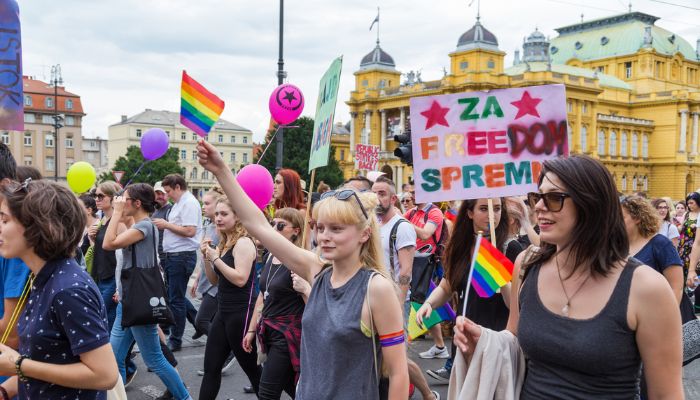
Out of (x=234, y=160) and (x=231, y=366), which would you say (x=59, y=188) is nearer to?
(x=231, y=366)

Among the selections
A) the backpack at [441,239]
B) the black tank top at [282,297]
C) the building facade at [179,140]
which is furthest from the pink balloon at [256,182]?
the building facade at [179,140]

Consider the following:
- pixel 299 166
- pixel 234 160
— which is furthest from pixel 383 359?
pixel 234 160

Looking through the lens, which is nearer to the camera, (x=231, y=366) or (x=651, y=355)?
(x=651, y=355)

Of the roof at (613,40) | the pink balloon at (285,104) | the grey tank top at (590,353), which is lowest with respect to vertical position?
the grey tank top at (590,353)

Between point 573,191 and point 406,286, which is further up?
point 573,191

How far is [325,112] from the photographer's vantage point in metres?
4.19

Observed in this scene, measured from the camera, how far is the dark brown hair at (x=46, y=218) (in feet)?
8.25

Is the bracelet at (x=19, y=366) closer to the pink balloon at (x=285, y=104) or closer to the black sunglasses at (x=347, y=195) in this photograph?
the black sunglasses at (x=347, y=195)

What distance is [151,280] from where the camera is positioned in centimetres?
512

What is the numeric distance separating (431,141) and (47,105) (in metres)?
83.0

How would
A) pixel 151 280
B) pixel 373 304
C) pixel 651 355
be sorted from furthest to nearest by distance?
pixel 151 280, pixel 373 304, pixel 651 355

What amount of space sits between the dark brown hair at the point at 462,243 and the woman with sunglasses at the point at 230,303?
1429mm

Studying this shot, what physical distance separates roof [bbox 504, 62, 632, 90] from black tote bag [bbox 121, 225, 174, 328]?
2629 inches

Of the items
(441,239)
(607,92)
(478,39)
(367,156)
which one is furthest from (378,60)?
(441,239)
